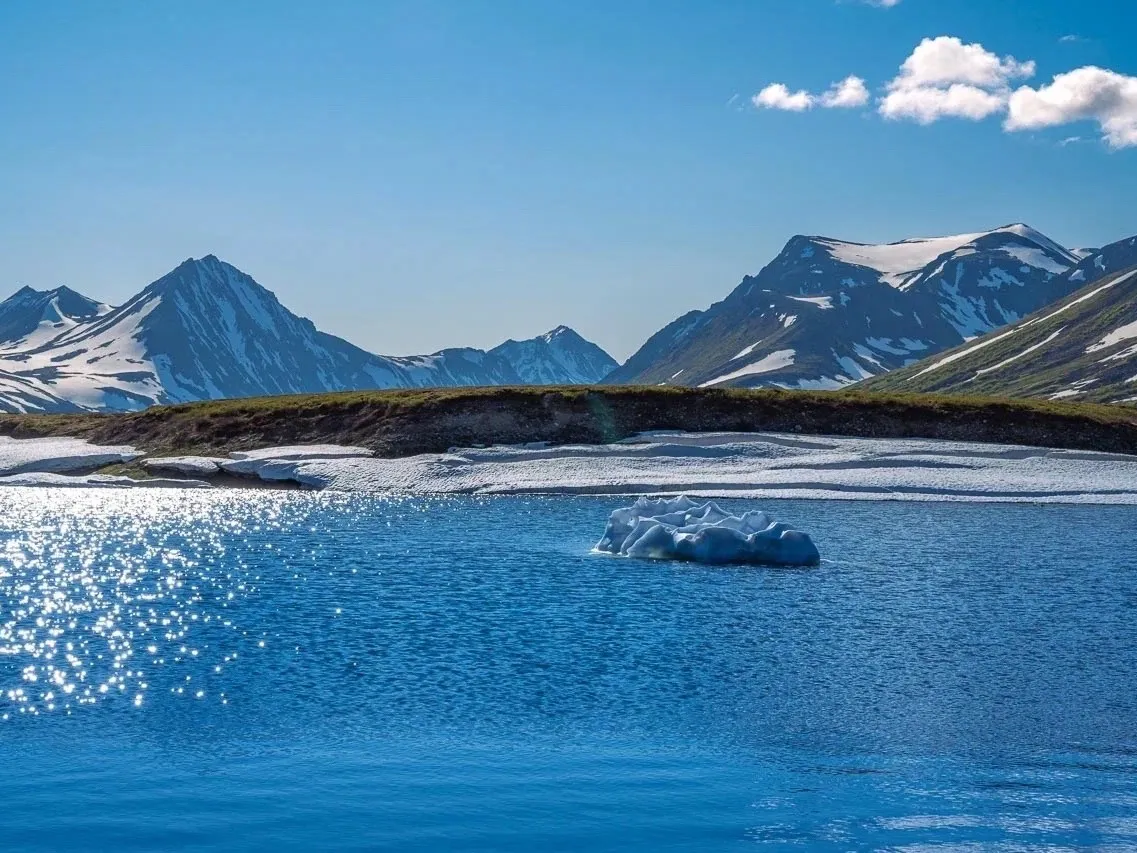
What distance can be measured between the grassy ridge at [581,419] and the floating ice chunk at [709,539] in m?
40.0

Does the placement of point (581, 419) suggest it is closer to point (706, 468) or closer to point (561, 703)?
point (706, 468)

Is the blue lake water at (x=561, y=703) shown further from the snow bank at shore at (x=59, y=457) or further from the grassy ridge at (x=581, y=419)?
the snow bank at shore at (x=59, y=457)

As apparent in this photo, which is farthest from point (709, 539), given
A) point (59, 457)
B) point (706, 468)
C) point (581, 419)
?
point (59, 457)

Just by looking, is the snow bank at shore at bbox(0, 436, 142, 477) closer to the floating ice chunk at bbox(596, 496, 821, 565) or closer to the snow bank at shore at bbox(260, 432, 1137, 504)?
the snow bank at shore at bbox(260, 432, 1137, 504)

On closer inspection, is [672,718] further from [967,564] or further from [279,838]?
[967,564]

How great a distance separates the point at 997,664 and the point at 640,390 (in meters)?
69.7

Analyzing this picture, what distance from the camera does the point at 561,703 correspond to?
21.9 meters

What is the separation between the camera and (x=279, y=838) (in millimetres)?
14734

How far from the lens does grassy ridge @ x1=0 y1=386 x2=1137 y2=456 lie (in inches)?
3410

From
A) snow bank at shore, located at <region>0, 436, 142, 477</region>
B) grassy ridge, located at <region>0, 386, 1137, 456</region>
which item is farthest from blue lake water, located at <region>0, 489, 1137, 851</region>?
snow bank at shore, located at <region>0, 436, 142, 477</region>

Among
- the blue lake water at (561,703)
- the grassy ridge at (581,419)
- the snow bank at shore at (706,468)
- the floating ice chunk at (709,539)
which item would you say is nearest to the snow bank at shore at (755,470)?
the snow bank at shore at (706,468)

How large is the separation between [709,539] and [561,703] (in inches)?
861

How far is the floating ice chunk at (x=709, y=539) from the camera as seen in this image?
4194 centimetres

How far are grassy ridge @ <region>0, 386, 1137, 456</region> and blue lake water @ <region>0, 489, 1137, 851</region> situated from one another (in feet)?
143
